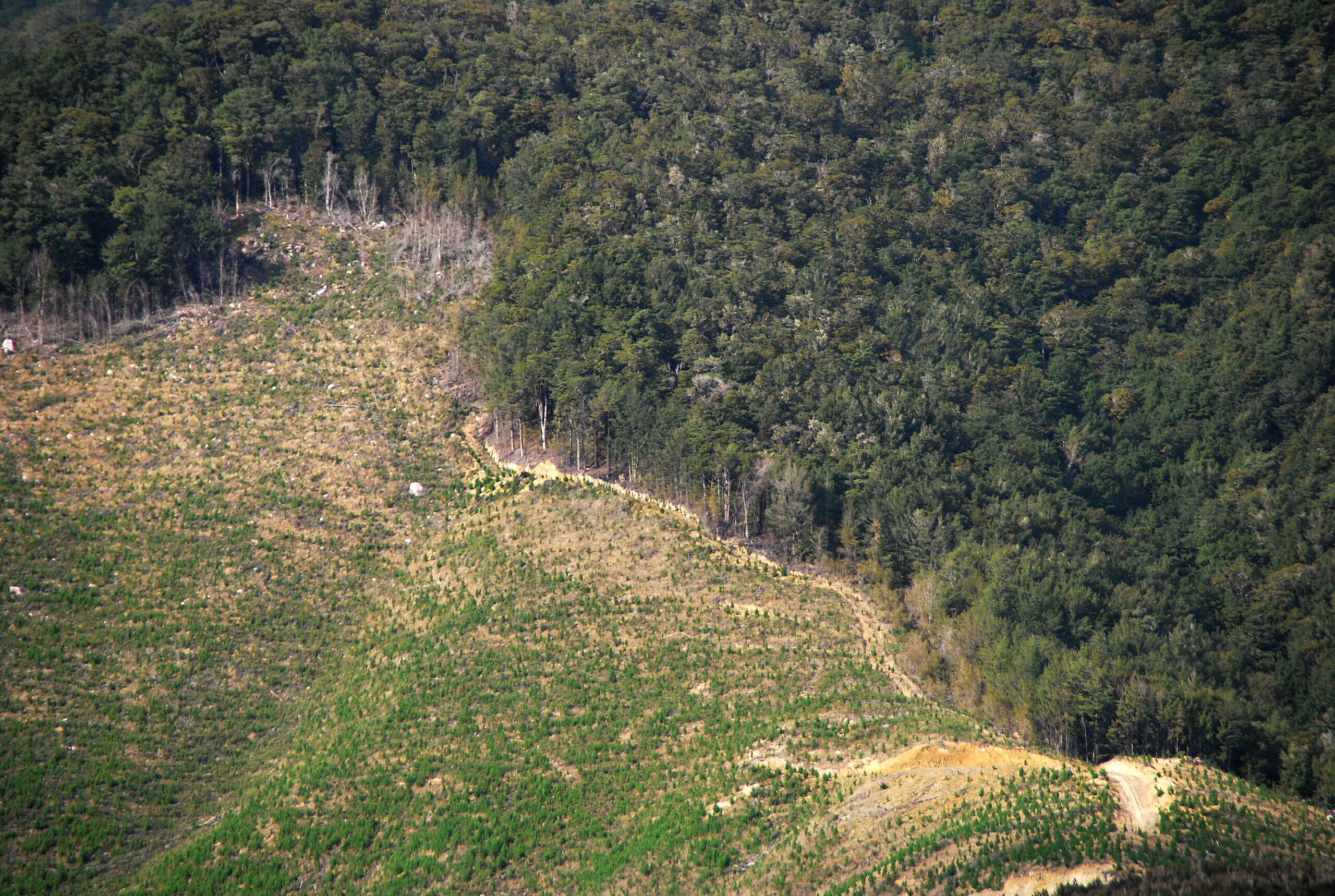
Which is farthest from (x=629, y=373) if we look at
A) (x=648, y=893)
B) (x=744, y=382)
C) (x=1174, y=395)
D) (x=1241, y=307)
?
(x=1241, y=307)

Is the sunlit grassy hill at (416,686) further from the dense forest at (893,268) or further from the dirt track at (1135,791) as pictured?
the dense forest at (893,268)

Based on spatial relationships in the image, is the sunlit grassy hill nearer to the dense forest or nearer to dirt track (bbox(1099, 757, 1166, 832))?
dirt track (bbox(1099, 757, 1166, 832))

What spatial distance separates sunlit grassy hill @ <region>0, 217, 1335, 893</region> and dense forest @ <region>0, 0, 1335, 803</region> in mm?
6343

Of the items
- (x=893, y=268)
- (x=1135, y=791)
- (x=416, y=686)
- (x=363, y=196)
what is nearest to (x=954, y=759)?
(x=1135, y=791)

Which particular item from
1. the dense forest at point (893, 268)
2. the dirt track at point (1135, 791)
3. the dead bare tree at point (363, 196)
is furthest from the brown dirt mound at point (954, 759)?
the dead bare tree at point (363, 196)

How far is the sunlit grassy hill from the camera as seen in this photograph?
44.8 metres

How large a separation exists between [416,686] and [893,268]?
55.0 meters

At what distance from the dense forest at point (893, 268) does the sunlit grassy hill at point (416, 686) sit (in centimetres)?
634

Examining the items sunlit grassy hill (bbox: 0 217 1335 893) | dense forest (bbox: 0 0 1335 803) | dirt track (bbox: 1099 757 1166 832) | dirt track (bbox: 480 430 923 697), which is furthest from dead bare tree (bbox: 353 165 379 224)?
dirt track (bbox: 1099 757 1166 832)

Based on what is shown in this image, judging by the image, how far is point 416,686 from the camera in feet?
192

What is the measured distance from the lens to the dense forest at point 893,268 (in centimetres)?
6381

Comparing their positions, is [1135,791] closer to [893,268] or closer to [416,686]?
[416,686]

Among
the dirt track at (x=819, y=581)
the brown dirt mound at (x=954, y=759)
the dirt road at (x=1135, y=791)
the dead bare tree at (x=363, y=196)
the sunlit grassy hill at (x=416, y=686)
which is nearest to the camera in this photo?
the dirt road at (x=1135, y=791)

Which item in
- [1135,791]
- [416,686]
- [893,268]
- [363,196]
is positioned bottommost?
[416,686]
